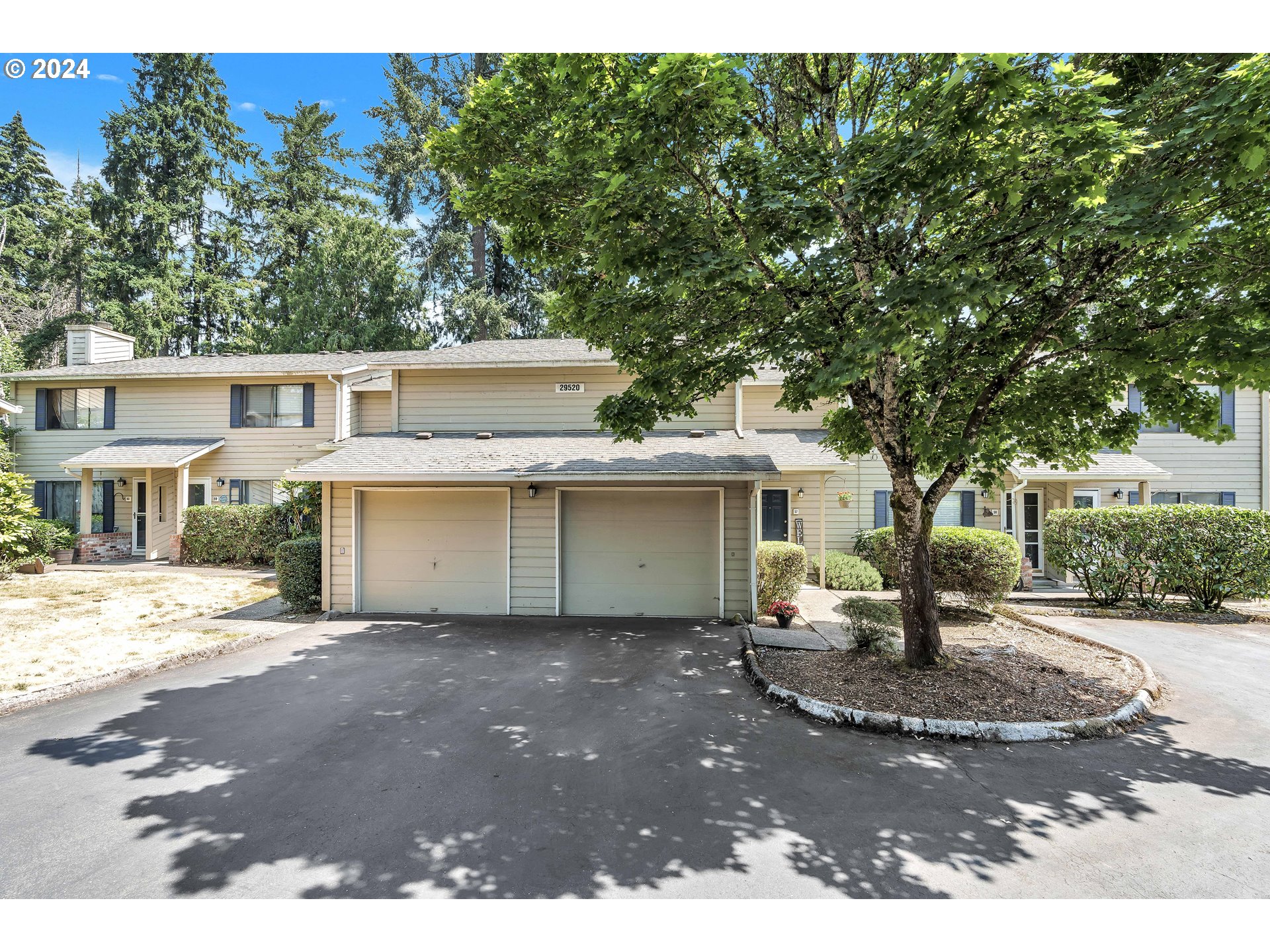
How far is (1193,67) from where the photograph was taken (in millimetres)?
4320

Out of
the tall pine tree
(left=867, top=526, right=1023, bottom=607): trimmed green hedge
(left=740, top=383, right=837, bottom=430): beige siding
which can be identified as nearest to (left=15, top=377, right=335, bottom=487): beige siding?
the tall pine tree

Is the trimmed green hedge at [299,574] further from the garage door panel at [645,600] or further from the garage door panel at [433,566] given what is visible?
the garage door panel at [645,600]

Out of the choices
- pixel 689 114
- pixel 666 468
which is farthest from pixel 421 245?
pixel 689 114

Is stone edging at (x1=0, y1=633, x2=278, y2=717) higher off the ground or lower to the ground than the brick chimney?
lower

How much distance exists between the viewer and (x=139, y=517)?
15672 millimetres

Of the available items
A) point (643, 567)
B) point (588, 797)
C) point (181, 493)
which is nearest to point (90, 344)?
point (181, 493)

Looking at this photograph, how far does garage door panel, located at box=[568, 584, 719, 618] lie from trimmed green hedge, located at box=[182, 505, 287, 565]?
9.50 metres

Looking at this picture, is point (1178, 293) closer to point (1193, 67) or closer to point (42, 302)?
point (1193, 67)

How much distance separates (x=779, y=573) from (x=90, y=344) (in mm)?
21782

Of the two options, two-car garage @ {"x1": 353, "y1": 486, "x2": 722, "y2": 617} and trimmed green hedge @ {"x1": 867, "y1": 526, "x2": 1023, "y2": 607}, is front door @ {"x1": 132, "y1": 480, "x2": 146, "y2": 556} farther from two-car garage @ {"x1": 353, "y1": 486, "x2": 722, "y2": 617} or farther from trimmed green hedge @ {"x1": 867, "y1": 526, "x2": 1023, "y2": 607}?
trimmed green hedge @ {"x1": 867, "y1": 526, "x2": 1023, "y2": 607}

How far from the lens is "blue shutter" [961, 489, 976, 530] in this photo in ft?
42.6

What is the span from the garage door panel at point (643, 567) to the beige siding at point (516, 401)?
116 inches

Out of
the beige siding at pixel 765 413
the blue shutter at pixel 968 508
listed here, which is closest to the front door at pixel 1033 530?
the blue shutter at pixel 968 508

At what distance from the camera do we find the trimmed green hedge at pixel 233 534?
14.1 m
